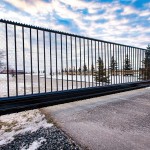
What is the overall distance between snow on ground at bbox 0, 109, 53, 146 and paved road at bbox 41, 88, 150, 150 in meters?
0.36

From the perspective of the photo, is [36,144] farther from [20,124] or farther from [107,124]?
[107,124]

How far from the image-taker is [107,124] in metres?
4.43

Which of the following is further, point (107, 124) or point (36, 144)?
point (107, 124)

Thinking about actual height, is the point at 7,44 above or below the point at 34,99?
above

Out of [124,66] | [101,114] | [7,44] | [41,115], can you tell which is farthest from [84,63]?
[124,66]

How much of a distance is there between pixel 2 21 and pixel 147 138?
339 cm

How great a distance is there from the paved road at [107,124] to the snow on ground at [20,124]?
36 cm

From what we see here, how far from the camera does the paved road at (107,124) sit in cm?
345

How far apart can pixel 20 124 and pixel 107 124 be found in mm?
2190

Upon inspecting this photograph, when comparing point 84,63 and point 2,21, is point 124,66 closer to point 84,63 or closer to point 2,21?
point 84,63

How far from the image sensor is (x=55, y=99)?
410cm

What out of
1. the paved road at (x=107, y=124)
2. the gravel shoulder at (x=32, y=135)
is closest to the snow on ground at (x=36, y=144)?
the gravel shoulder at (x=32, y=135)

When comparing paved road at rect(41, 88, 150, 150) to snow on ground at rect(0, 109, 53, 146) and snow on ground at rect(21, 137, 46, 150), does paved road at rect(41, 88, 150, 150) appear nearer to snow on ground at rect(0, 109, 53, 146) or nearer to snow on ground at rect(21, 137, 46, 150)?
snow on ground at rect(0, 109, 53, 146)

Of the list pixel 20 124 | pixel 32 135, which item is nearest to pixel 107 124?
pixel 32 135
